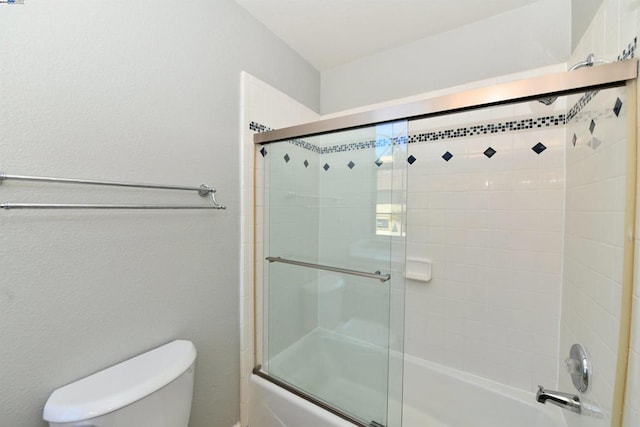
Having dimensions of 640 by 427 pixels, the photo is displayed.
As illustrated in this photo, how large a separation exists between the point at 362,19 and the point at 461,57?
2.14 feet

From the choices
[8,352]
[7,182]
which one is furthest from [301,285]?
[7,182]

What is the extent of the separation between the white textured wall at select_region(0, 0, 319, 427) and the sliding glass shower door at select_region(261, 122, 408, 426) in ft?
0.94

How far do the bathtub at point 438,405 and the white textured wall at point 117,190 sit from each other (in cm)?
23

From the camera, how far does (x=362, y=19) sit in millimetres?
1483

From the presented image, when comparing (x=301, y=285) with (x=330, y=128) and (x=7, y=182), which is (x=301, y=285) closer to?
(x=330, y=128)

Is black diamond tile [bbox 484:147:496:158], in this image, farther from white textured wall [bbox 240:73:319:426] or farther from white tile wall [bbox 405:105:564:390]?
white textured wall [bbox 240:73:319:426]

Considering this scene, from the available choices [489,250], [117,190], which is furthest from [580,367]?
[117,190]

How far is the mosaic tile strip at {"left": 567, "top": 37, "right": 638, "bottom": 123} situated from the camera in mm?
716

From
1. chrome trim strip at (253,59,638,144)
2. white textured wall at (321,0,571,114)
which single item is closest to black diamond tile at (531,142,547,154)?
white textured wall at (321,0,571,114)

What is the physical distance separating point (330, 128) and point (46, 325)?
1265 mm

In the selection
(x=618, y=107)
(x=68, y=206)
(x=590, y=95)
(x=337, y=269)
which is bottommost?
(x=337, y=269)

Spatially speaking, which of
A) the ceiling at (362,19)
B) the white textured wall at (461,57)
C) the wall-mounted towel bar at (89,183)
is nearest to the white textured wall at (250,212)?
the wall-mounted towel bar at (89,183)

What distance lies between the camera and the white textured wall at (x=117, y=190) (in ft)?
2.39

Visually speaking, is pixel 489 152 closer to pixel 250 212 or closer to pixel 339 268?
pixel 339 268
